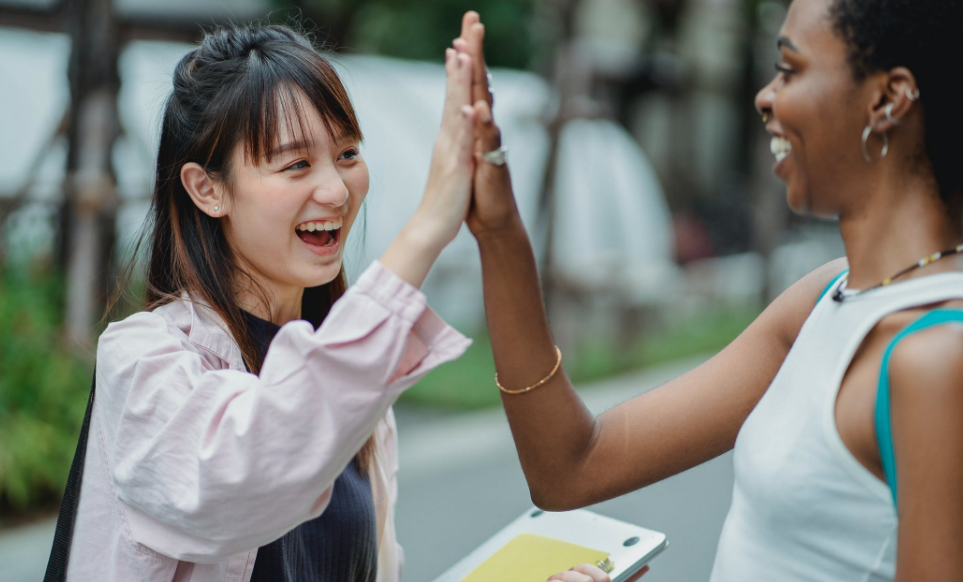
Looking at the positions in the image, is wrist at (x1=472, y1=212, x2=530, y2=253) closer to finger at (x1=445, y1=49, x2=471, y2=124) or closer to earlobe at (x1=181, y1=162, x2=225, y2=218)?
finger at (x1=445, y1=49, x2=471, y2=124)

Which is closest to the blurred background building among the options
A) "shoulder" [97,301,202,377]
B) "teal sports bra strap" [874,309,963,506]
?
"shoulder" [97,301,202,377]

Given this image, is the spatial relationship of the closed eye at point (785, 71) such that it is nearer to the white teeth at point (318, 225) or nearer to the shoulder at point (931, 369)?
the shoulder at point (931, 369)

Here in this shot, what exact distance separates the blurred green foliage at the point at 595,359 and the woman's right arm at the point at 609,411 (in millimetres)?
5305

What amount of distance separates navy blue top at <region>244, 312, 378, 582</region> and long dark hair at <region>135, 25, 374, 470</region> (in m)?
0.11

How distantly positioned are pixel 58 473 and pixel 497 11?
7.10 m

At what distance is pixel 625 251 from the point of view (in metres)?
11.1

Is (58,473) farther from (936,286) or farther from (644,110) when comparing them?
(644,110)

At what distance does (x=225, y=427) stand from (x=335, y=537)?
59 centimetres

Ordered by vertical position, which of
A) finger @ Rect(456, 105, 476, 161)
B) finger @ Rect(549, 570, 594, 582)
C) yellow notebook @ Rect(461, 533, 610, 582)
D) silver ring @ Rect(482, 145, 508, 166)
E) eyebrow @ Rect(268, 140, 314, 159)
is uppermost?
finger @ Rect(456, 105, 476, 161)

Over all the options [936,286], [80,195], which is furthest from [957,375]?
[80,195]

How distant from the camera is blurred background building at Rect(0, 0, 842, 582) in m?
4.85

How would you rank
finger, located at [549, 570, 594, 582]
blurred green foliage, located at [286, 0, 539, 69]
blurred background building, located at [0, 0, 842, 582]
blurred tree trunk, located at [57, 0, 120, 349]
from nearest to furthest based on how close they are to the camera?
finger, located at [549, 570, 594, 582] < blurred background building, located at [0, 0, 842, 582] < blurred tree trunk, located at [57, 0, 120, 349] < blurred green foliage, located at [286, 0, 539, 69]

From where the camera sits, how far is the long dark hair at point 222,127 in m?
1.67

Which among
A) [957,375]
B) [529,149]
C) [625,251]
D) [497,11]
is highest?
[497,11]
